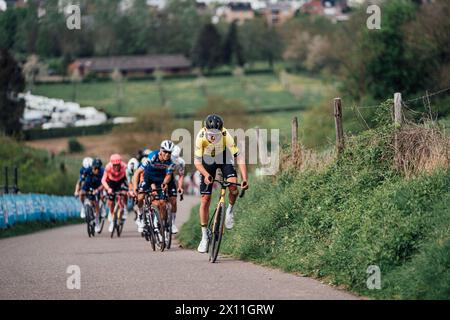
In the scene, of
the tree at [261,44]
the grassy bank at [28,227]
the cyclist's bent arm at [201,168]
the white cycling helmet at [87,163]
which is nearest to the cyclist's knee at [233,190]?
the cyclist's bent arm at [201,168]

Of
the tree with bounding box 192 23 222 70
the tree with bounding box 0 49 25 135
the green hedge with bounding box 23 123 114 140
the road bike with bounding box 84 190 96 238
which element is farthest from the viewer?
the tree with bounding box 192 23 222 70

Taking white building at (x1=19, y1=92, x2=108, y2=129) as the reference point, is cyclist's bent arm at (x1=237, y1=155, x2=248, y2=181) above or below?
above

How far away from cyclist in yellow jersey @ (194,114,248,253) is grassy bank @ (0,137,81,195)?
3349 centimetres

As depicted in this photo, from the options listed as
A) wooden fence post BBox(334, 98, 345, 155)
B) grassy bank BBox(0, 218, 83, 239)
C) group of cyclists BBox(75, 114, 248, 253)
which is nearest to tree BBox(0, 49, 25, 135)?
grassy bank BBox(0, 218, 83, 239)

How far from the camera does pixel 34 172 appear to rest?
56.3m

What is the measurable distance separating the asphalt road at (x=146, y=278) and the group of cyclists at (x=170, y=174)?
96 cm

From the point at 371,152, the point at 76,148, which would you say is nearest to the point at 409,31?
the point at 76,148

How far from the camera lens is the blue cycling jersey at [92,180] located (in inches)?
987

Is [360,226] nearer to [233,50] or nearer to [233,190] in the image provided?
[233,190]

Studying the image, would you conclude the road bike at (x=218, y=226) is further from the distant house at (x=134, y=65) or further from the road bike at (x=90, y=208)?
the distant house at (x=134, y=65)

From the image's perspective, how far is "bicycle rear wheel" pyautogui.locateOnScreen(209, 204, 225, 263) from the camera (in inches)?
585

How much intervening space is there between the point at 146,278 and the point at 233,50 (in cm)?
16967

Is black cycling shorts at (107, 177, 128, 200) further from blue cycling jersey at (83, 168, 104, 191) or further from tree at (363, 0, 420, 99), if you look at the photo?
tree at (363, 0, 420, 99)

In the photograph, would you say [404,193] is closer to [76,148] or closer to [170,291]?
[170,291]
